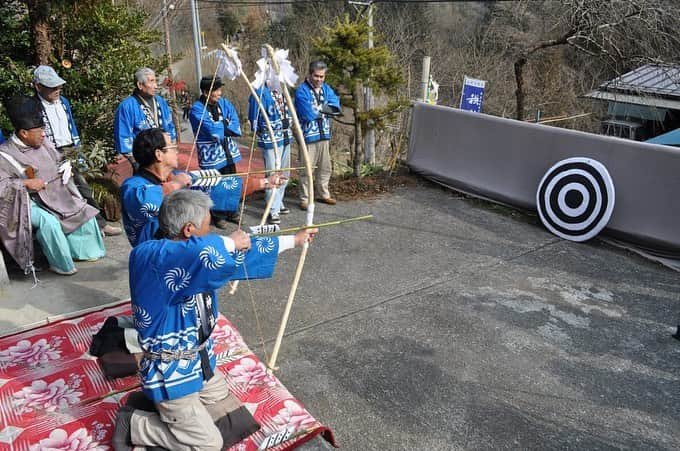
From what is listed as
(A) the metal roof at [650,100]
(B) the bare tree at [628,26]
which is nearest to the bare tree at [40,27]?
(B) the bare tree at [628,26]

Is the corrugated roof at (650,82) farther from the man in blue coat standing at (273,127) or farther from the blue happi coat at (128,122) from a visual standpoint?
the blue happi coat at (128,122)

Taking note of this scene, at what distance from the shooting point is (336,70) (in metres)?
6.86

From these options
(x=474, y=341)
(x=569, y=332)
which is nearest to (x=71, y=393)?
(x=474, y=341)

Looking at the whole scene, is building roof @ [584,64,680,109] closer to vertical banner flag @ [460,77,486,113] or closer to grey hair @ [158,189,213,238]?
vertical banner flag @ [460,77,486,113]

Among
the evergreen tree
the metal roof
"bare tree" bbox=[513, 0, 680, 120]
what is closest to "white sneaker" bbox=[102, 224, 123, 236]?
the evergreen tree

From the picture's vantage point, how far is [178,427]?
239 cm

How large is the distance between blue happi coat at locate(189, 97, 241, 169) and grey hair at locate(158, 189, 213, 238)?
11.3 ft

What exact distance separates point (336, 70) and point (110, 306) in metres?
4.19

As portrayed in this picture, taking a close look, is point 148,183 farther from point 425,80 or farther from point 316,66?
point 425,80

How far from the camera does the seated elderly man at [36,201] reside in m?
4.26

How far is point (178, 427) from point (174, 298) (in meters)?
0.60

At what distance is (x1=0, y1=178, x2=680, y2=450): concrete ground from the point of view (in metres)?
3.02

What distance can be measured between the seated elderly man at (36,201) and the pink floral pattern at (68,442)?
222cm

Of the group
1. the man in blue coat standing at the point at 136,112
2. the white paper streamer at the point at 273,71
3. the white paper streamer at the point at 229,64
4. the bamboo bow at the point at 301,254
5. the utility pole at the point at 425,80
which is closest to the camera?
the bamboo bow at the point at 301,254
